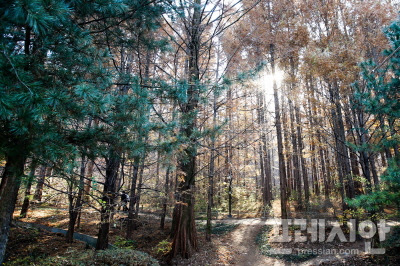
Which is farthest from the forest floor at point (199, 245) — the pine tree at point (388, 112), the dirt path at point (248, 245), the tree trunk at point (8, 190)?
the pine tree at point (388, 112)

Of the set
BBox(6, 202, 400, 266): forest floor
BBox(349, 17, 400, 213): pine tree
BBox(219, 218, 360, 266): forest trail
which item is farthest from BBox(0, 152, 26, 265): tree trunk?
BBox(219, 218, 360, 266): forest trail

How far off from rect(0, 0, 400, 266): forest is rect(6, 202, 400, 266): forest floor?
0.07 meters

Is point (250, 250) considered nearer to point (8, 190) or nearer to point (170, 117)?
point (170, 117)

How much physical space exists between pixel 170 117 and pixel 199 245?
16.1 feet

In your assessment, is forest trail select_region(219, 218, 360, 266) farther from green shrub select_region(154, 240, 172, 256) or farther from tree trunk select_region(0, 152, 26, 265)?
tree trunk select_region(0, 152, 26, 265)

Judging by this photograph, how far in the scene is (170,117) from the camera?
592 cm

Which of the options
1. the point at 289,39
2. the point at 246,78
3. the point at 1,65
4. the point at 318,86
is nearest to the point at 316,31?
the point at 289,39

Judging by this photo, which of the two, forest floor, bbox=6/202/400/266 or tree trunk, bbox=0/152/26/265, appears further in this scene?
forest floor, bbox=6/202/400/266

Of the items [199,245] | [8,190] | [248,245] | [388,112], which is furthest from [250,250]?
[8,190]

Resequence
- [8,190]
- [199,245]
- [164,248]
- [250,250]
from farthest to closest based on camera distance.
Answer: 1. [250,250]
2. [199,245]
3. [164,248]
4. [8,190]

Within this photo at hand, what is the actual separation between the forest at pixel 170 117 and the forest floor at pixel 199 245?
7cm

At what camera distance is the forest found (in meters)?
2.47

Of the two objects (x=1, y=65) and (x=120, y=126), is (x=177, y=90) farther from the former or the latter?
(x=1, y=65)

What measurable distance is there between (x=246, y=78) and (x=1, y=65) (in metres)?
3.49
